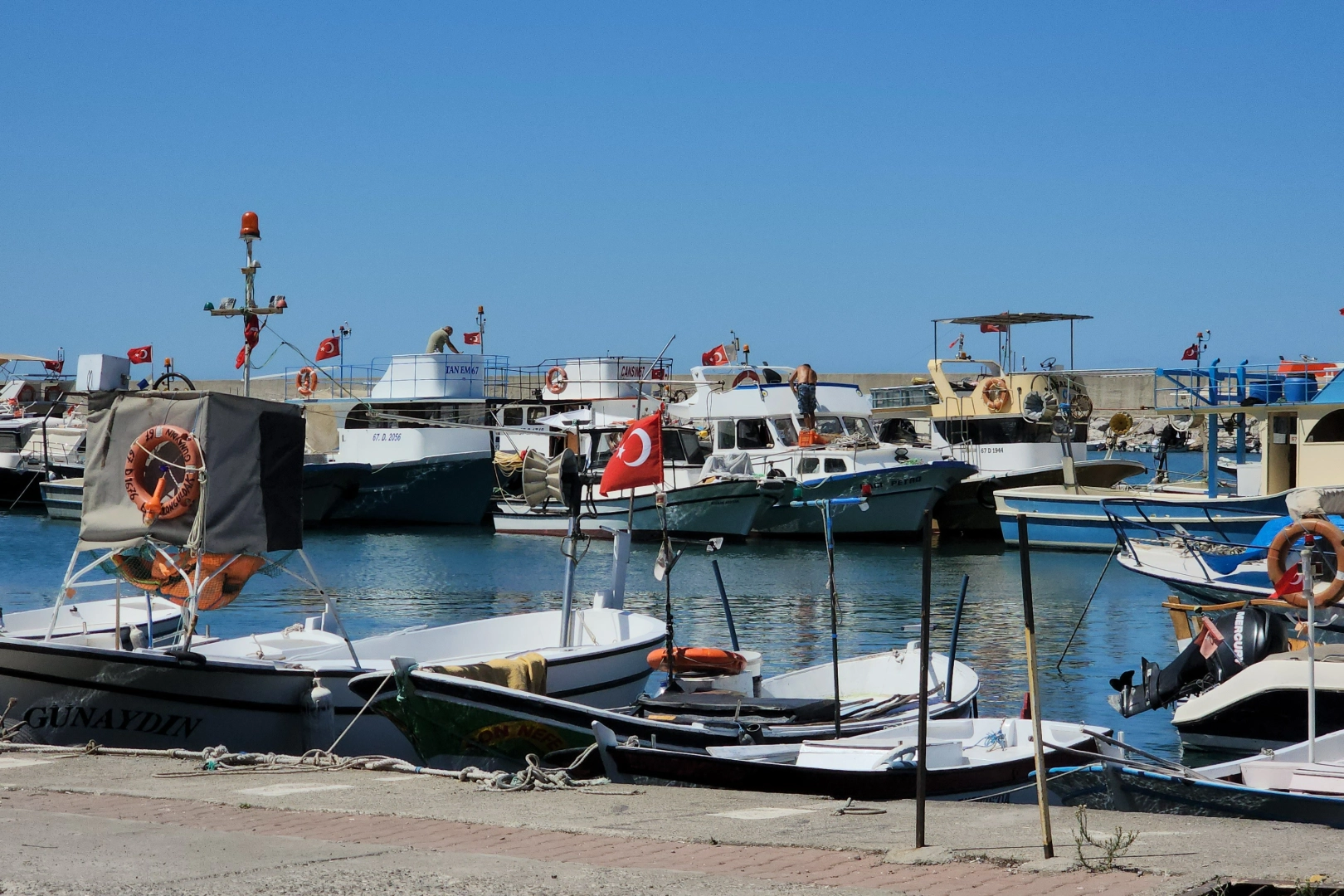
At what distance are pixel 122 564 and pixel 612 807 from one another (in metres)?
5.56

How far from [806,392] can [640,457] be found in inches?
802

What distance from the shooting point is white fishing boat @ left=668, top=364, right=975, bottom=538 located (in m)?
32.8

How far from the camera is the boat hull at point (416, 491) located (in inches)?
1559

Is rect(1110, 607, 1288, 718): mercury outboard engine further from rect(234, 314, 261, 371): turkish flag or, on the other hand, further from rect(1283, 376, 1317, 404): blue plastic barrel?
rect(1283, 376, 1317, 404): blue plastic barrel

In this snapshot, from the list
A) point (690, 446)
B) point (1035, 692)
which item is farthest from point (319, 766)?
point (690, 446)

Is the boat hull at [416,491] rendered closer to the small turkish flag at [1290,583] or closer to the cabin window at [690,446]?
the cabin window at [690,446]

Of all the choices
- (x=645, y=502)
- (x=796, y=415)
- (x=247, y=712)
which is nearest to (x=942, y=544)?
(x=796, y=415)

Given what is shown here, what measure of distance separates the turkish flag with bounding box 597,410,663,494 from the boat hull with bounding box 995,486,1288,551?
51.5ft

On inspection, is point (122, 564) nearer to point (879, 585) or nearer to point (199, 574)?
point (199, 574)

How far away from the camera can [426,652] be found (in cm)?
1339

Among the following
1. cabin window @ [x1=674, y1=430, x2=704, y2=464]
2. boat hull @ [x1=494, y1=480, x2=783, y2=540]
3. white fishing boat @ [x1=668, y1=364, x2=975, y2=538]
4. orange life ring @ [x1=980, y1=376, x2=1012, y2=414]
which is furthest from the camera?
cabin window @ [x1=674, y1=430, x2=704, y2=464]

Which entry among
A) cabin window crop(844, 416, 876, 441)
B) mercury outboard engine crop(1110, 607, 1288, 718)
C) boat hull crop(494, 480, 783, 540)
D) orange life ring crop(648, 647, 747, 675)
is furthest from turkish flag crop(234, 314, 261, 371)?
cabin window crop(844, 416, 876, 441)

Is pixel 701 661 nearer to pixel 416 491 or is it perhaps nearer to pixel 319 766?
pixel 319 766

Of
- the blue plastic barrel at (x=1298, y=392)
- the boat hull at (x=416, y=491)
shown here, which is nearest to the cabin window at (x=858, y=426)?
the boat hull at (x=416, y=491)
